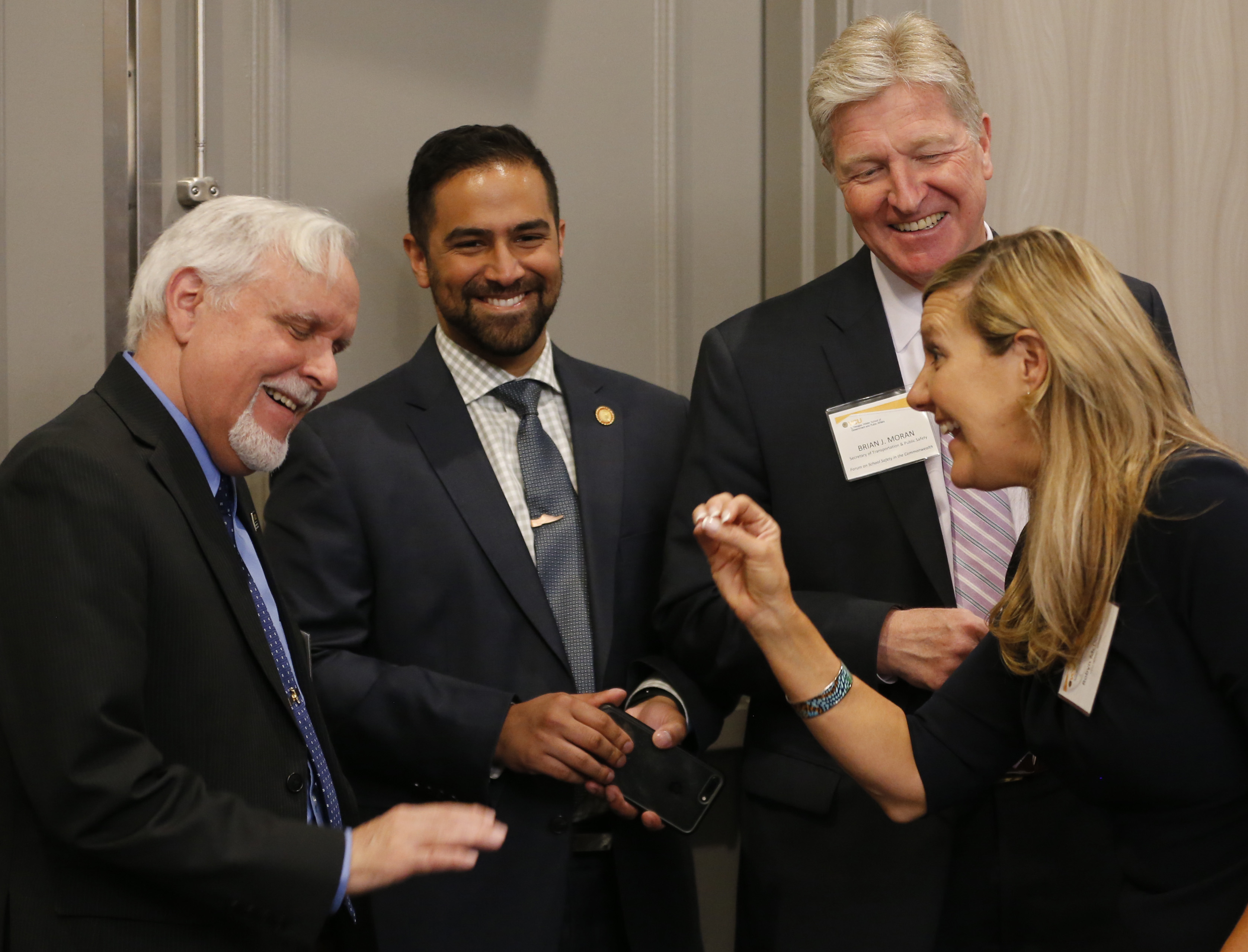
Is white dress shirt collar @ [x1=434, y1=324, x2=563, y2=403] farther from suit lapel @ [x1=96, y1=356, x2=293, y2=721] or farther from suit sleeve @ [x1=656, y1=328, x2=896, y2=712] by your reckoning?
suit lapel @ [x1=96, y1=356, x2=293, y2=721]

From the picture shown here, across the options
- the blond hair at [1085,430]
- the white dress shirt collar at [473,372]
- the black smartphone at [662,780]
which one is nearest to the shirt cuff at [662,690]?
the black smartphone at [662,780]

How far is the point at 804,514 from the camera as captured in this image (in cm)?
212

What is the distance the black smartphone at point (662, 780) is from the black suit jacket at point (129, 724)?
0.66 m

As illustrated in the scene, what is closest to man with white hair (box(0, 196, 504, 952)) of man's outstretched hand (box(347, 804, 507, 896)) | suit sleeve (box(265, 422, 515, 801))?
man's outstretched hand (box(347, 804, 507, 896))

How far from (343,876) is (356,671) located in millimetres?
634

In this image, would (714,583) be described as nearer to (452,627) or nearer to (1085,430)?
(452,627)

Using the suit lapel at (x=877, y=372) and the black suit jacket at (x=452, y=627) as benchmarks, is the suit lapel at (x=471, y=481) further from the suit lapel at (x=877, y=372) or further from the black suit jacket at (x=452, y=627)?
the suit lapel at (x=877, y=372)

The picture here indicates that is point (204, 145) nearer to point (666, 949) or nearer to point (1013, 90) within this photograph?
point (666, 949)

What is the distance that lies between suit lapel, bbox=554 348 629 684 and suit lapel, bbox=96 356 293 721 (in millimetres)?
743

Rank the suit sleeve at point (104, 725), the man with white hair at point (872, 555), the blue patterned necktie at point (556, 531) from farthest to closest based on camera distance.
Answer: the blue patterned necktie at point (556, 531) < the man with white hair at point (872, 555) < the suit sleeve at point (104, 725)

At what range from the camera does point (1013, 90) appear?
3.04 metres

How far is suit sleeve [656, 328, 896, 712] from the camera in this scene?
2.01m

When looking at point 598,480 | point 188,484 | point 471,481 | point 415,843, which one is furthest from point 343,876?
point 598,480

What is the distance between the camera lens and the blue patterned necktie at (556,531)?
2.20 meters
